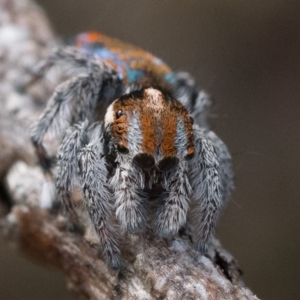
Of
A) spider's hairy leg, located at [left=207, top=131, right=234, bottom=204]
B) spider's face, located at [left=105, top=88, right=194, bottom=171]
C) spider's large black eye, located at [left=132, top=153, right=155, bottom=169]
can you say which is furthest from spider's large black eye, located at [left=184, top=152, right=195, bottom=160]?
spider's hairy leg, located at [left=207, top=131, right=234, bottom=204]

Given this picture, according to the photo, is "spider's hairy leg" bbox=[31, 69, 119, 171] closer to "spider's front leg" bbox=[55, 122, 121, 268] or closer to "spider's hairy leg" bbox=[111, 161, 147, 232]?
"spider's front leg" bbox=[55, 122, 121, 268]

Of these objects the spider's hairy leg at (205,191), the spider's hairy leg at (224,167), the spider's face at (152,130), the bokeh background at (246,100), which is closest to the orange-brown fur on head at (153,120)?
the spider's face at (152,130)

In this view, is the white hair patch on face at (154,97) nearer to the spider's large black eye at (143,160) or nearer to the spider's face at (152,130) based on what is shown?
the spider's face at (152,130)

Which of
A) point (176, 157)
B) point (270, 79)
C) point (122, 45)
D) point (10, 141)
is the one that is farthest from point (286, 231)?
point (176, 157)

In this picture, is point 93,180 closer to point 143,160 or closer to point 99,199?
point 99,199

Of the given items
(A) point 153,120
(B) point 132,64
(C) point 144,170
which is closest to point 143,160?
(C) point 144,170
